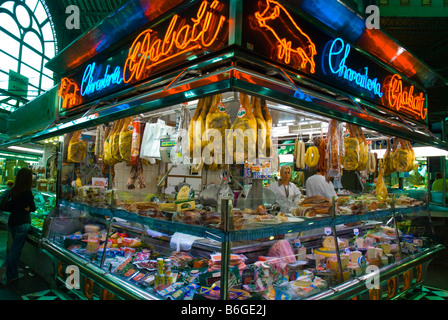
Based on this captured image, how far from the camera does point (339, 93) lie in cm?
291

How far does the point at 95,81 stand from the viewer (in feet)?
12.3

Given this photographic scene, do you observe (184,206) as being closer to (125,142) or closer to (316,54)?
(125,142)

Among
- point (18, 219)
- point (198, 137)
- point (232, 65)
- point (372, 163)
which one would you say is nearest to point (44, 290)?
point (18, 219)

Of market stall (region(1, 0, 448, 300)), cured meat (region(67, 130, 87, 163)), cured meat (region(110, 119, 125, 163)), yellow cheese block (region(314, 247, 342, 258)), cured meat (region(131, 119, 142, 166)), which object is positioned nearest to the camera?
market stall (region(1, 0, 448, 300))

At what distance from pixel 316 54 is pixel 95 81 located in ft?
9.28

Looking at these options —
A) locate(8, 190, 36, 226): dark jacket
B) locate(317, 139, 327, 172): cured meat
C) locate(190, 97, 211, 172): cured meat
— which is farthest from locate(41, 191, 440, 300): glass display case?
locate(8, 190, 36, 226): dark jacket

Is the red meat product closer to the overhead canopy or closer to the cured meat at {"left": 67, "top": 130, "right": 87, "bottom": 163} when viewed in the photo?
the overhead canopy

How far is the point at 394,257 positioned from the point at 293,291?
6.41 ft

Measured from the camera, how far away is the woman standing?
15.6 ft

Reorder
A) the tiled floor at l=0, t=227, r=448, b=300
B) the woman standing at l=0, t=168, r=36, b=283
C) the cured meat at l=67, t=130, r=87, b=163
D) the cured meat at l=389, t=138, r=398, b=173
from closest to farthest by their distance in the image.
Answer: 1. the tiled floor at l=0, t=227, r=448, b=300
2. the cured meat at l=67, t=130, r=87, b=163
3. the cured meat at l=389, t=138, r=398, b=173
4. the woman standing at l=0, t=168, r=36, b=283

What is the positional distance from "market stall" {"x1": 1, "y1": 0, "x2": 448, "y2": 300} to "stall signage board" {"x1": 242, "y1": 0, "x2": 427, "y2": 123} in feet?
0.05

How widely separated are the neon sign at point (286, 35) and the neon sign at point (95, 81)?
6.04ft

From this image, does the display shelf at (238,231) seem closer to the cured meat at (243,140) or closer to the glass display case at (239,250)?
the glass display case at (239,250)

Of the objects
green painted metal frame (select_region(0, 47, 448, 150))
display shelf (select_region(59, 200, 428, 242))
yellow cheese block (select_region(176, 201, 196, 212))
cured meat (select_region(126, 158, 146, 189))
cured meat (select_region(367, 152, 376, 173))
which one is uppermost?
green painted metal frame (select_region(0, 47, 448, 150))
